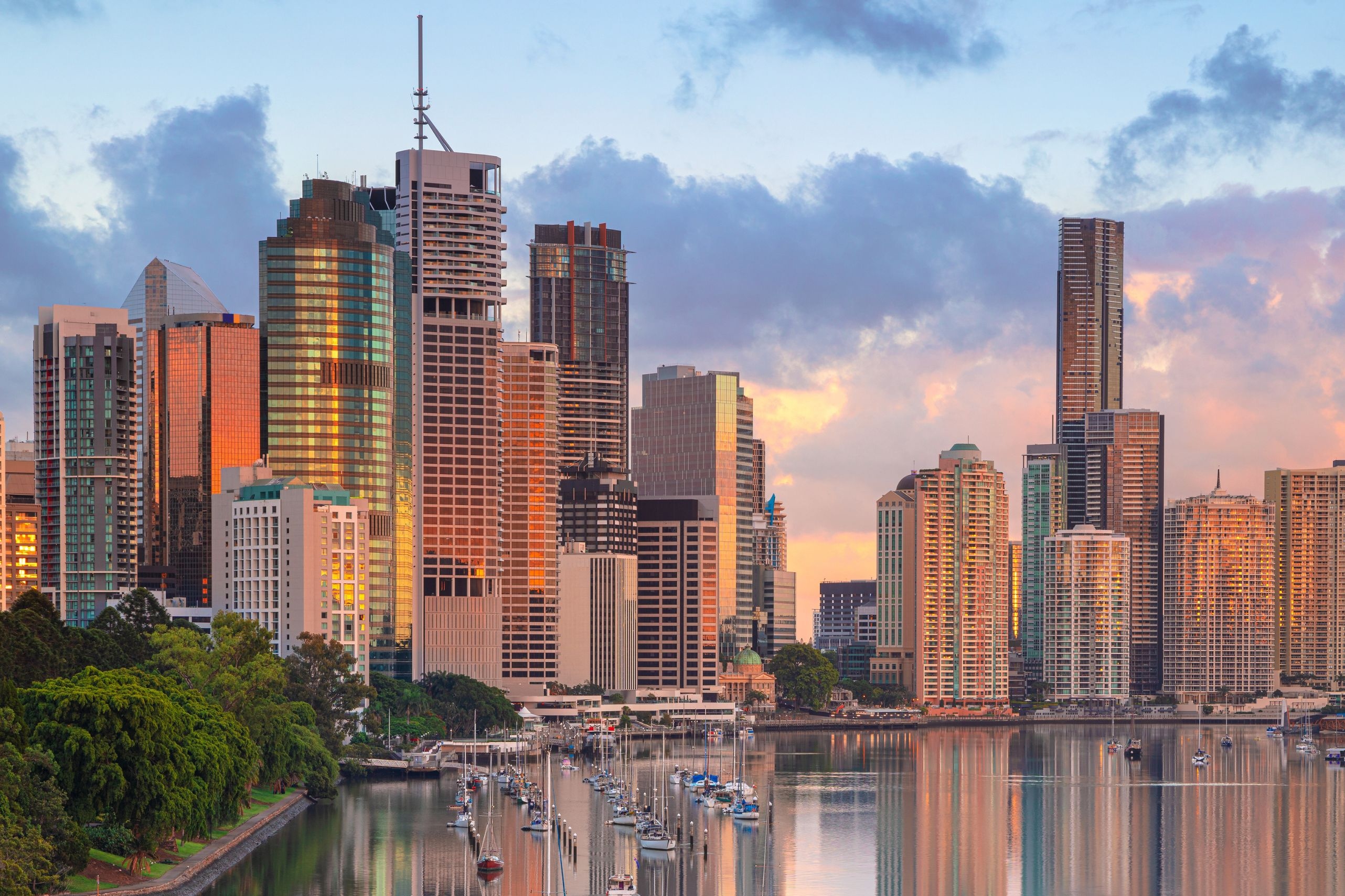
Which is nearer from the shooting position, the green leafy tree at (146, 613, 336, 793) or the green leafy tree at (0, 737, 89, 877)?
the green leafy tree at (0, 737, 89, 877)

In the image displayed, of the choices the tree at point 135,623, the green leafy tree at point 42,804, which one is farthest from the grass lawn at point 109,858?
the tree at point 135,623

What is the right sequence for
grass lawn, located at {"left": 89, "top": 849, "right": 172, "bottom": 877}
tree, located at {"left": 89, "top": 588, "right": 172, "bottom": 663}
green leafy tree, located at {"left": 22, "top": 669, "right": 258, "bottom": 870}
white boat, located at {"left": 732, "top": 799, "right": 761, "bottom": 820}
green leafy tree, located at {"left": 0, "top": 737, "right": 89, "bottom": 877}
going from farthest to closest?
white boat, located at {"left": 732, "top": 799, "right": 761, "bottom": 820}
tree, located at {"left": 89, "top": 588, "right": 172, "bottom": 663}
grass lawn, located at {"left": 89, "top": 849, "right": 172, "bottom": 877}
green leafy tree, located at {"left": 22, "top": 669, "right": 258, "bottom": 870}
green leafy tree, located at {"left": 0, "top": 737, "right": 89, "bottom": 877}

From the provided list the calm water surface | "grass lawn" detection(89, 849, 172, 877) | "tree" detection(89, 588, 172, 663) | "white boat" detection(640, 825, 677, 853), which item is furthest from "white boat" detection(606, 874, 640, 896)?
"tree" detection(89, 588, 172, 663)

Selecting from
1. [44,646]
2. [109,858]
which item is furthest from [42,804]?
[44,646]

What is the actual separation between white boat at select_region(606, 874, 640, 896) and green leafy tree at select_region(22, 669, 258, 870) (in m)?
26.6

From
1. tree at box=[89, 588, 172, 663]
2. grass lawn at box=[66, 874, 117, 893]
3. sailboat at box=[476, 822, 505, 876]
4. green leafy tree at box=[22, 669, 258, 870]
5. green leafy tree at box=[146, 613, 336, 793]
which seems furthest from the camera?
tree at box=[89, 588, 172, 663]

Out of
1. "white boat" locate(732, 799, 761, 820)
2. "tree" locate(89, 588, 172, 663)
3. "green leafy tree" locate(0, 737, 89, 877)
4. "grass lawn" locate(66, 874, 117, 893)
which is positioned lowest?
"white boat" locate(732, 799, 761, 820)

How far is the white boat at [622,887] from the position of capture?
13288cm

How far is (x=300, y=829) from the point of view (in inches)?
6476

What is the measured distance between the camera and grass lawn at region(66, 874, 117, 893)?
108m

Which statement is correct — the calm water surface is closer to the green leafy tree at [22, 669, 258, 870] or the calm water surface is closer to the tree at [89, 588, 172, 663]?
the green leafy tree at [22, 669, 258, 870]

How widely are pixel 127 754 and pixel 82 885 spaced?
25.1ft

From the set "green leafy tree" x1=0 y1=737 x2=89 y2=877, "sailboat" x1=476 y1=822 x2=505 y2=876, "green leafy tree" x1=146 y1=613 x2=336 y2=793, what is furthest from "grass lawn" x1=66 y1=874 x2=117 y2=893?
"green leafy tree" x1=146 y1=613 x2=336 y2=793

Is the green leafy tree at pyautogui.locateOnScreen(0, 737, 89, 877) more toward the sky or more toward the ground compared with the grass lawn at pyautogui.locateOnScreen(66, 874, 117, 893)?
more toward the sky
